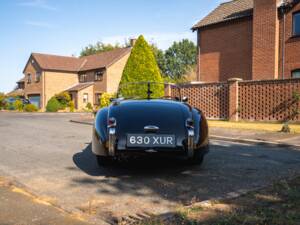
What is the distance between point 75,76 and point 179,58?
3594cm

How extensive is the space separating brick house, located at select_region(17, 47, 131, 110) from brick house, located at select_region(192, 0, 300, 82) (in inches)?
757

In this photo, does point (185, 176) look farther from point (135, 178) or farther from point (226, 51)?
point (226, 51)

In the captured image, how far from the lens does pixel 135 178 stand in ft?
15.4

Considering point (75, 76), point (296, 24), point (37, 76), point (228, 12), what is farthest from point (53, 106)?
point (296, 24)

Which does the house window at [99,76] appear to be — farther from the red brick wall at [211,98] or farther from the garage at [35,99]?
the red brick wall at [211,98]

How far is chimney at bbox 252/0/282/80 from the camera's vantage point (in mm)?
17984

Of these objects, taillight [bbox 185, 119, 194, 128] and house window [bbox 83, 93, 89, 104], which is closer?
taillight [bbox 185, 119, 194, 128]

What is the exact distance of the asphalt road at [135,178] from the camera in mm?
3629

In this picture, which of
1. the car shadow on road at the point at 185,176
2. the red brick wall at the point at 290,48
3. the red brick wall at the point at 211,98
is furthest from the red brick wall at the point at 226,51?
the car shadow on road at the point at 185,176

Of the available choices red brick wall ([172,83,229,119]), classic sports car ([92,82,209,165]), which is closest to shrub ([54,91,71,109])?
red brick wall ([172,83,229,119])

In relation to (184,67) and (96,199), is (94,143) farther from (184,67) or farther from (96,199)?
(184,67)

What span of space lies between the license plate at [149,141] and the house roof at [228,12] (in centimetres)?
1704

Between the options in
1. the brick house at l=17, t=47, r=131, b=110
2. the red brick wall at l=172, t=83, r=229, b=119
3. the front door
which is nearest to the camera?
the red brick wall at l=172, t=83, r=229, b=119

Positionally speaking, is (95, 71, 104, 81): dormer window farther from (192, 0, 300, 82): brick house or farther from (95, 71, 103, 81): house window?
(192, 0, 300, 82): brick house
